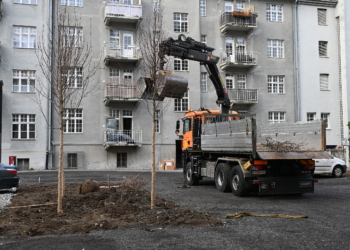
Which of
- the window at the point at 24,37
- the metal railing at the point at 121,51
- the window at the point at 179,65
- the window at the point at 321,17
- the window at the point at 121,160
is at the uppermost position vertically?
the window at the point at 321,17

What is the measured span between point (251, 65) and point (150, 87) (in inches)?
942

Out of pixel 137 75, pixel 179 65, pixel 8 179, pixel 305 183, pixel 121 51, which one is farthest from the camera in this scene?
pixel 179 65

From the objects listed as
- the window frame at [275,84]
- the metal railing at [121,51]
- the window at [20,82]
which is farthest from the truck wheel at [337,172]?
the window at [20,82]

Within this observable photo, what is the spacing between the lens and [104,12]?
A: 3164 cm

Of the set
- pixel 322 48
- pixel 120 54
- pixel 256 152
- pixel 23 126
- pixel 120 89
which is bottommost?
pixel 256 152

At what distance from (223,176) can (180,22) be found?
2167 cm

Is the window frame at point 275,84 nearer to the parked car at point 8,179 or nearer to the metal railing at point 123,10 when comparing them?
the metal railing at point 123,10

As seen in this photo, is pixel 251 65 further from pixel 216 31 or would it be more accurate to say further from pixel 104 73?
pixel 104 73

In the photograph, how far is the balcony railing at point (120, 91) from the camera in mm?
30391

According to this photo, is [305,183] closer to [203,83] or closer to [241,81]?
[203,83]

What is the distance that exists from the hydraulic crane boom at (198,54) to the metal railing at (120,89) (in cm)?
1350

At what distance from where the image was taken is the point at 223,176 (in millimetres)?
14430

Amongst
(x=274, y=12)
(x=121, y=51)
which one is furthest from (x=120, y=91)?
(x=274, y=12)

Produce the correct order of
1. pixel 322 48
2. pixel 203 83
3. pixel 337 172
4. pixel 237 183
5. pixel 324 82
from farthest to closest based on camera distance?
pixel 322 48 < pixel 324 82 < pixel 203 83 < pixel 337 172 < pixel 237 183
